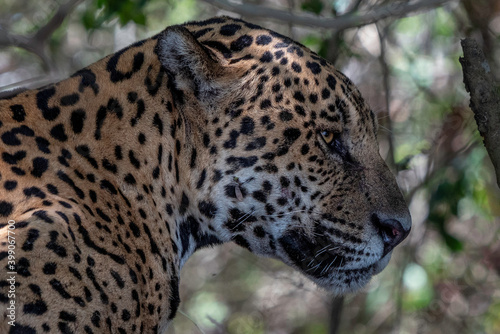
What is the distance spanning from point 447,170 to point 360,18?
349 centimetres

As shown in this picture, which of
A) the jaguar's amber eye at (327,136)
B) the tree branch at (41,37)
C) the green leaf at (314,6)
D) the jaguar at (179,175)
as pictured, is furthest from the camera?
the green leaf at (314,6)

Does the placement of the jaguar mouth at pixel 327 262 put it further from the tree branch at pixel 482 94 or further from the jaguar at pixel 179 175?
the tree branch at pixel 482 94

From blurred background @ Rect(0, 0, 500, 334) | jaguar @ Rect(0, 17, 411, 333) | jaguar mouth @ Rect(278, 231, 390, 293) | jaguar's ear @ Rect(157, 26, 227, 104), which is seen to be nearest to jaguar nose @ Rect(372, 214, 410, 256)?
jaguar @ Rect(0, 17, 411, 333)

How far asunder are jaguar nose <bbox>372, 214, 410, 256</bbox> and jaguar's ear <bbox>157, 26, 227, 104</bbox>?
121 cm

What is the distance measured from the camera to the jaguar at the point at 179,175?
3.43 meters

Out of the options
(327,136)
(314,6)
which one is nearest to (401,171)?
(314,6)

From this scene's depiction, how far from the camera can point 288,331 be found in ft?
36.7

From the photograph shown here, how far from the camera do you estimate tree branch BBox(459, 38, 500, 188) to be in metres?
3.88

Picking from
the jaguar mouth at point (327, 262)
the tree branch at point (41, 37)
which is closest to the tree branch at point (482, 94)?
the jaguar mouth at point (327, 262)

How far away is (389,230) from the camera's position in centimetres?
432

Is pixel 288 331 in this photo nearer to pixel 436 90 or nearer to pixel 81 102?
pixel 436 90

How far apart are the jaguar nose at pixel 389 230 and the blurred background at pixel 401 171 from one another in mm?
2716

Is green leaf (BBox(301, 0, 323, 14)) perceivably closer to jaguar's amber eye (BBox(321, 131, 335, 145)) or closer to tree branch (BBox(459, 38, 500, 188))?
jaguar's amber eye (BBox(321, 131, 335, 145))

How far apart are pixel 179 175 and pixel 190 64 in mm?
613
